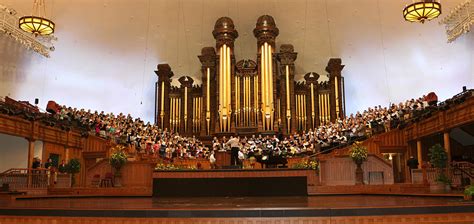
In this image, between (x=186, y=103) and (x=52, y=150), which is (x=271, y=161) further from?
(x=186, y=103)

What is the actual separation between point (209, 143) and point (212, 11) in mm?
7230

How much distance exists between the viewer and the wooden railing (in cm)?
1162

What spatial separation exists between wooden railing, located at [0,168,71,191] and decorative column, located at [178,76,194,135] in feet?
35.4

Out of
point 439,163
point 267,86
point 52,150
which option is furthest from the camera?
point 267,86

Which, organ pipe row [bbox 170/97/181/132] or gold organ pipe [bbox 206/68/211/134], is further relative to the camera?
organ pipe row [bbox 170/97/181/132]

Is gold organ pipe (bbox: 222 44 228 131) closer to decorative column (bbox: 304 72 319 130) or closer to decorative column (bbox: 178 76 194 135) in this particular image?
decorative column (bbox: 178 76 194 135)

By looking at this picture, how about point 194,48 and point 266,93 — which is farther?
point 194,48

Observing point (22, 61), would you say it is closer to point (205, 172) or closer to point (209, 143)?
point (209, 143)

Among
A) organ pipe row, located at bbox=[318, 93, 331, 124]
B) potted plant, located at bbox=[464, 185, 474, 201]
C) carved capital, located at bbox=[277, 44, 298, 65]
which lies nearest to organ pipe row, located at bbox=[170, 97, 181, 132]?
carved capital, located at bbox=[277, 44, 298, 65]

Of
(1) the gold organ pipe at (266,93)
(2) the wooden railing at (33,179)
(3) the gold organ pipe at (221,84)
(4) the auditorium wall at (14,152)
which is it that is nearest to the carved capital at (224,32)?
(3) the gold organ pipe at (221,84)

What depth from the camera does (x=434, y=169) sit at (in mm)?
10305

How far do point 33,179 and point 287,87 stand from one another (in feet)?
46.1

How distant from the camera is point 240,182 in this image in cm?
1052

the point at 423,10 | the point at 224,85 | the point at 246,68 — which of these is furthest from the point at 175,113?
the point at 423,10
